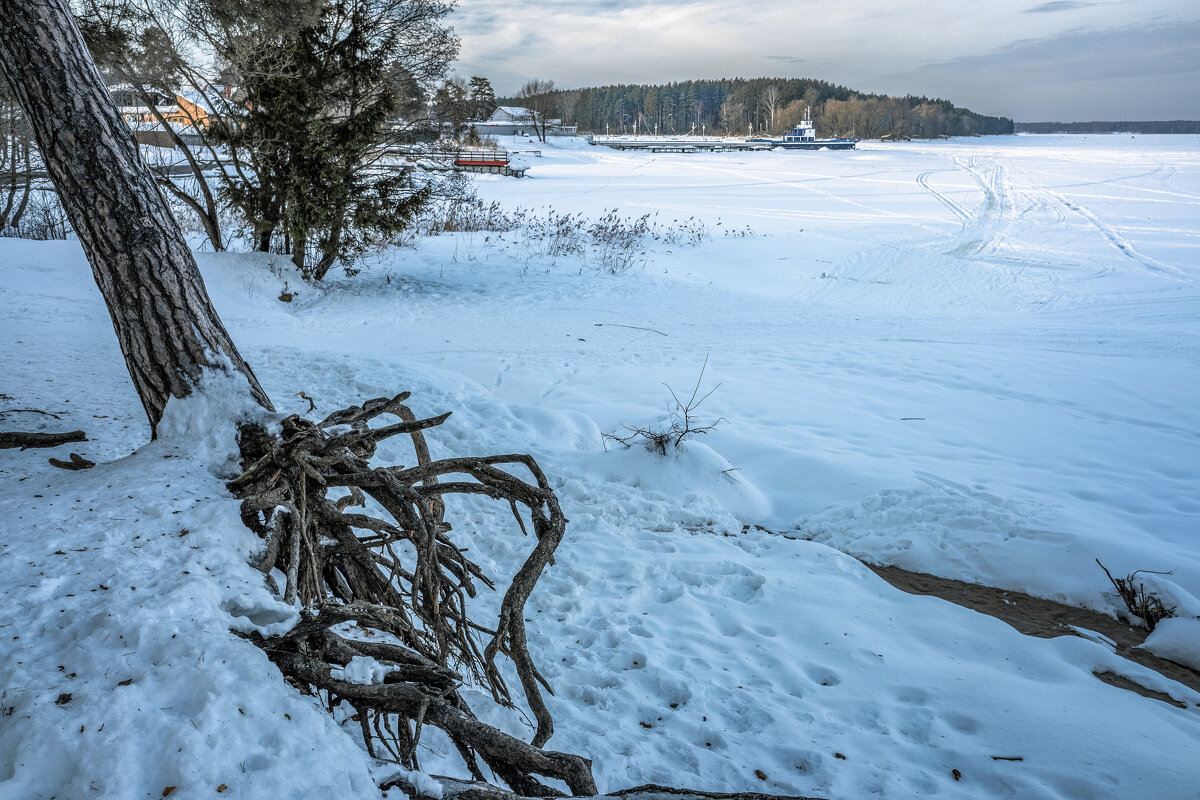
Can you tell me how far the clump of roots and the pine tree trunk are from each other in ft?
1.54

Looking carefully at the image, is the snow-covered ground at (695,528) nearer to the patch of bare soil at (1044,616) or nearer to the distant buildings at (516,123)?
the patch of bare soil at (1044,616)

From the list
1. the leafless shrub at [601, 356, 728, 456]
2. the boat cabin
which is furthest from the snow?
the boat cabin

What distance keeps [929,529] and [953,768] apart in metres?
2.32

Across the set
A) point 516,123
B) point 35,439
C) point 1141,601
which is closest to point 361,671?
point 35,439

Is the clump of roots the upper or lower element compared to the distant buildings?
lower

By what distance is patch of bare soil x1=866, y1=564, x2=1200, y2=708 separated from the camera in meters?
3.32

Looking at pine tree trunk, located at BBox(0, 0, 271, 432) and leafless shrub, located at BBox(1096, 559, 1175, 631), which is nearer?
pine tree trunk, located at BBox(0, 0, 271, 432)

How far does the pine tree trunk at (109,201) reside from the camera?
245 cm

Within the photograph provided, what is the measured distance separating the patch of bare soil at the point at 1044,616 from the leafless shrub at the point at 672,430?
1792mm

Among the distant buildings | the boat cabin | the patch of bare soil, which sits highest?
the distant buildings

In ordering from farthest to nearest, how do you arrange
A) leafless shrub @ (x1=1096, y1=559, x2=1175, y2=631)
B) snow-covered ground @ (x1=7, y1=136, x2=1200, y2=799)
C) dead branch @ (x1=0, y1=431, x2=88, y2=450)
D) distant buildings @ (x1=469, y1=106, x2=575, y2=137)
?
distant buildings @ (x1=469, y1=106, x2=575, y2=137) → leafless shrub @ (x1=1096, y1=559, x2=1175, y2=631) → dead branch @ (x1=0, y1=431, x2=88, y2=450) → snow-covered ground @ (x1=7, y1=136, x2=1200, y2=799)

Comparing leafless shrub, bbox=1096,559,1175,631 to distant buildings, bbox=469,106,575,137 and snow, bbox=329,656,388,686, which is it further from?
distant buildings, bbox=469,106,575,137

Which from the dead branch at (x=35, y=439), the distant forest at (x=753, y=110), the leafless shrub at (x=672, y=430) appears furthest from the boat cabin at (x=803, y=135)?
the dead branch at (x=35, y=439)

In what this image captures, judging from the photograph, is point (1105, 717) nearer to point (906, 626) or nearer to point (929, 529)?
point (906, 626)
